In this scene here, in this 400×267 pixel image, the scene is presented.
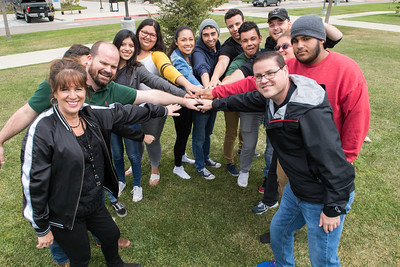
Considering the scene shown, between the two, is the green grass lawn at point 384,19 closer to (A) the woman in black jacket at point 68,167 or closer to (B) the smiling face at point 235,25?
(B) the smiling face at point 235,25

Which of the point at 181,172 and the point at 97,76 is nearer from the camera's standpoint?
the point at 97,76

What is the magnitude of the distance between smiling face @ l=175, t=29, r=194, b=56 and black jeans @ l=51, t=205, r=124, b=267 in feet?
7.28

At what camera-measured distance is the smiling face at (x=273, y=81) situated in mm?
2176

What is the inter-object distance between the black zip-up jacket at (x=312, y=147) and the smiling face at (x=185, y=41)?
1.88m

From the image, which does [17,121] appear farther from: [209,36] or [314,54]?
[314,54]

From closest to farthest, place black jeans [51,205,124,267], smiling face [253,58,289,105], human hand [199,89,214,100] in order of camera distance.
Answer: smiling face [253,58,289,105], black jeans [51,205,124,267], human hand [199,89,214,100]

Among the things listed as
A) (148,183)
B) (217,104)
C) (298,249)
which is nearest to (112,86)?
(217,104)

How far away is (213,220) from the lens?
11.9 feet

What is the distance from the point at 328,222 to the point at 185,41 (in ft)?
8.82

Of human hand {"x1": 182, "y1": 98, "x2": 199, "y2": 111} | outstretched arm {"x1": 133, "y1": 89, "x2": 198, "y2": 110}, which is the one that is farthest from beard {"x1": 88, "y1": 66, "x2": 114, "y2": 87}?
human hand {"x1": 182, "y1": 98, "x2": 199, "y2": 111}

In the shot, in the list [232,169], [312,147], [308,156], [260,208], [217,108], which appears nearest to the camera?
[312,147]

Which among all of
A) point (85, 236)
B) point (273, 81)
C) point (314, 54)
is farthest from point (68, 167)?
point (314, 54)

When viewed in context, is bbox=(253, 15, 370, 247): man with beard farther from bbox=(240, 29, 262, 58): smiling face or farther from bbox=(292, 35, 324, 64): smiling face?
bbox=(240, 29, 262, 58): smiling face

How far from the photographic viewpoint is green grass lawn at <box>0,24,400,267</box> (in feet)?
10.3
